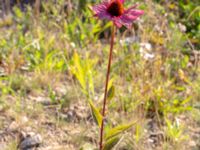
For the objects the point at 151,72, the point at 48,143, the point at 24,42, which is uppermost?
the point at 24,42

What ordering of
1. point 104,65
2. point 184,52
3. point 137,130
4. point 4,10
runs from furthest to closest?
point 4,10
point 184,52
point 104,65
point 137,130

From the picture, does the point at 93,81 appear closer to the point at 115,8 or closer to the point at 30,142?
the point at 30,142

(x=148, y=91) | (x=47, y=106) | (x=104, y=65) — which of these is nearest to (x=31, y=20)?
(x=104, y=65)

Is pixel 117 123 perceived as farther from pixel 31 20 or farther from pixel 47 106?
pixel 31 20

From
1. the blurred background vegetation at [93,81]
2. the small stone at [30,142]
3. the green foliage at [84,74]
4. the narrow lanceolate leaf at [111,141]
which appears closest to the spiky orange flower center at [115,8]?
the blurred background vegetation at [93,81]

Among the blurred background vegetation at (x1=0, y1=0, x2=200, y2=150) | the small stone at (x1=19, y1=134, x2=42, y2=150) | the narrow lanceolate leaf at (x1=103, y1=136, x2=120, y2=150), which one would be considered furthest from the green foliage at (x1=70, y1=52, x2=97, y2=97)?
the narrow lanceolate leaf at (x1=103, y1=136, x2=120, y2=150)

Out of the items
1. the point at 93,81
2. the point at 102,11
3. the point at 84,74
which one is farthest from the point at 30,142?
the point at 102,11
